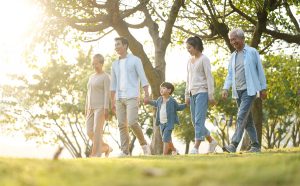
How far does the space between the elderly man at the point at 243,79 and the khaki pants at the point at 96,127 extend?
92.9 inches

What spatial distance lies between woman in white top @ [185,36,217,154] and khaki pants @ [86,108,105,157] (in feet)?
5.76

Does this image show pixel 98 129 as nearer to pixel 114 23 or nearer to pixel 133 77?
pixel 133 77

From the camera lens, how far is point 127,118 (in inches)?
376

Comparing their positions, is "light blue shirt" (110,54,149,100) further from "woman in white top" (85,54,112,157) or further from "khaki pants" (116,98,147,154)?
"woman in white top" (85,54,112,157)

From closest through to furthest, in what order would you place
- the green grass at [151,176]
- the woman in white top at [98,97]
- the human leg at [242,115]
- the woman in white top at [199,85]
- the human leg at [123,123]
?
the green grass at [151,176] < the human leg at [242,115] < the woman in white top at [199,85] < the human leg at [123,123] < the woman in white top at [98,97]

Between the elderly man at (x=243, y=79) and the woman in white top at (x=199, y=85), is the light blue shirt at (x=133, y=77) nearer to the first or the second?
the woman in white top at (x=199, y=85)

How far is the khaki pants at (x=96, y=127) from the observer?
985 centimetres

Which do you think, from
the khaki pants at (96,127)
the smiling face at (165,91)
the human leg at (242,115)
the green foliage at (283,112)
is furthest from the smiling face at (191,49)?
the green foliage at (283,112)

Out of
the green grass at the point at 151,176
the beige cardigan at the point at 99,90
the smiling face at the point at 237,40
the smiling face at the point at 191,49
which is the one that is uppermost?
the smiling face at the point at 237,40

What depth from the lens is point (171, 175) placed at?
2.77 m

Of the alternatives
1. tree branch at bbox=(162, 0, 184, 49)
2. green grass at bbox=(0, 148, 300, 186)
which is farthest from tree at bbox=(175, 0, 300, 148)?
green grass at bbox=(0, 148, 300, 186)

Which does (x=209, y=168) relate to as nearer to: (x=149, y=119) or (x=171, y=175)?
(x=171, y=175)

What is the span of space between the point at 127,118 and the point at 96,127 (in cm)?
69

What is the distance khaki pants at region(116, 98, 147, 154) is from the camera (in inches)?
372
